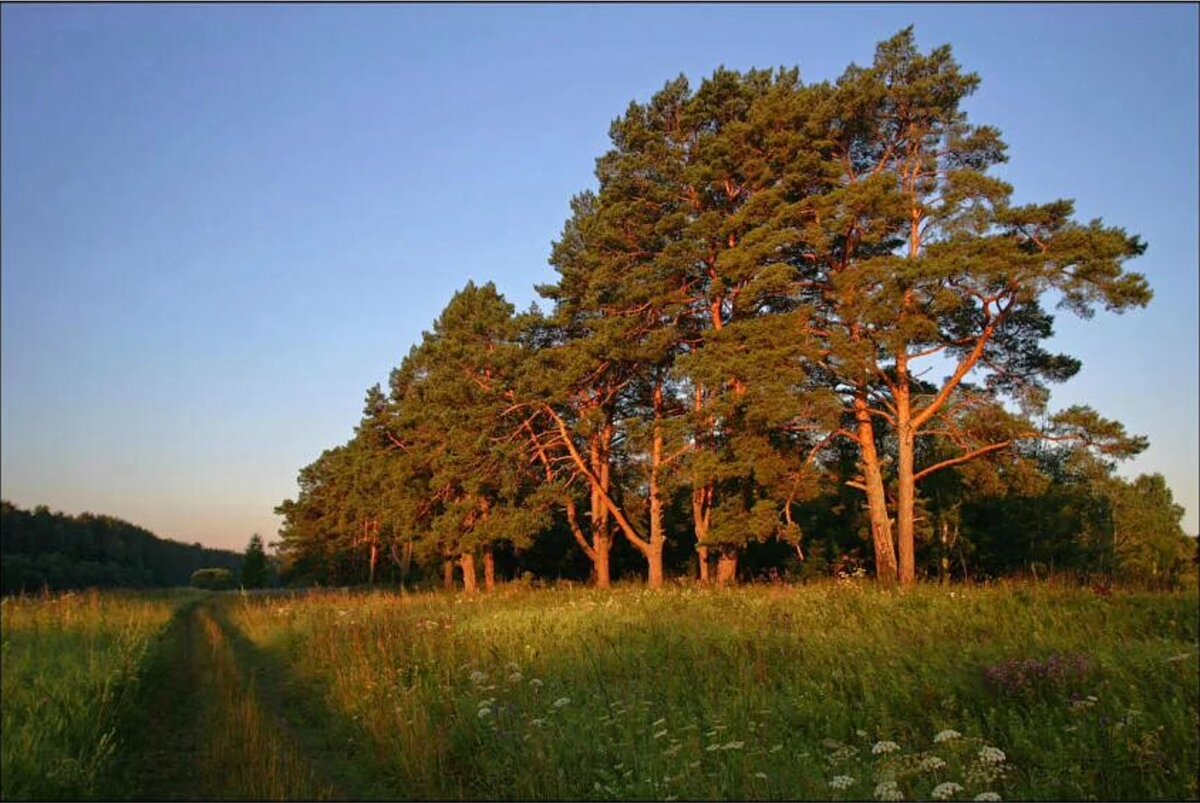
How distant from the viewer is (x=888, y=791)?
5004mm

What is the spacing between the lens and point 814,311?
21.9 meters

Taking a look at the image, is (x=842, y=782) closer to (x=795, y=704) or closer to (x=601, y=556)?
(x=795, y=704)

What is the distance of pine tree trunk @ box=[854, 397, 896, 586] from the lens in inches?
810

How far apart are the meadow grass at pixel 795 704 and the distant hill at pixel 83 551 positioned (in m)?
41.3

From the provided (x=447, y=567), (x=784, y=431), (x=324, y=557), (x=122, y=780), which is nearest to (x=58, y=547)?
(x=324, y=557)

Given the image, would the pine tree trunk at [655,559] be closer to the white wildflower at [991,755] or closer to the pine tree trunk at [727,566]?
the pine tree trunk at [727,566]

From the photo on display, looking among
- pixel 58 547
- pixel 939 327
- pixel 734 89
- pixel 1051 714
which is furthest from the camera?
pixel 58 547

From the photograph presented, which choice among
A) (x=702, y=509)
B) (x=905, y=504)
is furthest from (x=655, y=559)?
(x=905, y=504)

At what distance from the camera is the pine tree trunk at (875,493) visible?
20569 millimetres

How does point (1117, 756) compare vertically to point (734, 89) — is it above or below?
below

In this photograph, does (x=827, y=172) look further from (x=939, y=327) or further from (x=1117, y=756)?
(x=1117, y=756)

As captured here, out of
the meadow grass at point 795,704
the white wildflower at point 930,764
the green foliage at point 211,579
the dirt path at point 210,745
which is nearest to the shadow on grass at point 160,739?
the dirt path at point 210,745

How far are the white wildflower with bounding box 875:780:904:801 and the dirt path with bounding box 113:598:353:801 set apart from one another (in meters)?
4.36

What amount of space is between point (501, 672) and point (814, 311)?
15381 mm
